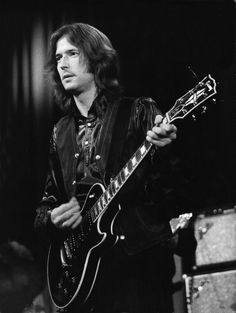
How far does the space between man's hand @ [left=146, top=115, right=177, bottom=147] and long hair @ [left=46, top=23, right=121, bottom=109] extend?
0.41 meters

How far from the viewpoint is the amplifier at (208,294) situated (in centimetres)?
245

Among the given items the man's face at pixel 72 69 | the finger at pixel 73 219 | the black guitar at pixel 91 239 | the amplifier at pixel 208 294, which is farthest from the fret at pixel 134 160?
the amplifier at pixel 208 294

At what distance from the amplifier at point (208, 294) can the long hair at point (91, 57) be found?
94 centimetres

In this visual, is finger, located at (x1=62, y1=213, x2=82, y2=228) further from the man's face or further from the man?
the man's face

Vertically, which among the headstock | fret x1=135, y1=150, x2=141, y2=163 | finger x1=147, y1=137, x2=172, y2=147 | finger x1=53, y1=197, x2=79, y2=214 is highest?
the headstock

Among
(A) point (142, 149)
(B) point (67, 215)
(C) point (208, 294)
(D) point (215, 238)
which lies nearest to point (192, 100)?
(A) point (142, 149)

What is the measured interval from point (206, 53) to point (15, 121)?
0.98 m

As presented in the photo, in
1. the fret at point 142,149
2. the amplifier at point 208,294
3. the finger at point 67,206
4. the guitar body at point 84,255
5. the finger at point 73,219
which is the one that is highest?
the fret at point 142,149

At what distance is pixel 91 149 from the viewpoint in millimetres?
2529

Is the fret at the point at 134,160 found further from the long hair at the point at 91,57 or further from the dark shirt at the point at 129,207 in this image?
the long hair at the point at 91,57

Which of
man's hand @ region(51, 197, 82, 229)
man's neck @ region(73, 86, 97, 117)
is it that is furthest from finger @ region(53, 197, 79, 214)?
man's neck @ region(73, 86, 97, 117)

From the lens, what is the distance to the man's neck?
2609mm

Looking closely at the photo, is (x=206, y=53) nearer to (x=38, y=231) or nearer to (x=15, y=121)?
(x=15, y=121)

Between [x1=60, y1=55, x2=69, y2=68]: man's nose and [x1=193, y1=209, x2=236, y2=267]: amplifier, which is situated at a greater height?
[x1=60, y1=55, x2=69, y2=68]: man's nose
